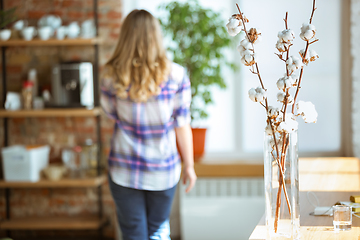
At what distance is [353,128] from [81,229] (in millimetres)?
2307

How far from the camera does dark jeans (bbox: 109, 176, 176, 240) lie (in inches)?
78.6

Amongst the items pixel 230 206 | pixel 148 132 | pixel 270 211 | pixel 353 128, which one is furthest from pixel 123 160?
pixel 353 128

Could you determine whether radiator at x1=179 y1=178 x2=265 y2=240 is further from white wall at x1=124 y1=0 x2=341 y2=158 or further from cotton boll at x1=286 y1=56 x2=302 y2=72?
cotton boll at x1=286 y1=56 x2=302 y2=72

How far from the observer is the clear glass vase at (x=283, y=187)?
114 centimetres

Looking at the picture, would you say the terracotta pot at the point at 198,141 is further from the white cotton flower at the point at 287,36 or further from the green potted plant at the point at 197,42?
the white cotton flower at the point at 287,36

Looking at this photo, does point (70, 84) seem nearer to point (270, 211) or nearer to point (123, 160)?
point (123, 160)

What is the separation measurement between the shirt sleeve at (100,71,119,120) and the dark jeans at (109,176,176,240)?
317 mm

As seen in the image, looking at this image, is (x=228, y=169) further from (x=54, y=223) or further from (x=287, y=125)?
(x=287, y=125)

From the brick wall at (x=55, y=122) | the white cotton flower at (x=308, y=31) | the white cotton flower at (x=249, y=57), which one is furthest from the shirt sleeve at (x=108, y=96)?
the brick wall at (x=55, y=122)

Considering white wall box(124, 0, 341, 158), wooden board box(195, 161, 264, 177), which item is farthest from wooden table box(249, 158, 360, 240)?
white wall box(124, 0, 341, 158)

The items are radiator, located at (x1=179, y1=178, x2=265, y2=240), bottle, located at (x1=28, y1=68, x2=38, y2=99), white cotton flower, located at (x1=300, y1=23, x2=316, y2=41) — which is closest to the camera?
white cotton flower, located at (x1=300, y1=23, x2=316, y2=41)

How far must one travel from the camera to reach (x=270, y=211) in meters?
1.15

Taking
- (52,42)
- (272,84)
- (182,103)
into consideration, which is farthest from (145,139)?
(272,84)

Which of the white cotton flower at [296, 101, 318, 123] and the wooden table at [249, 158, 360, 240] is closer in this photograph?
the white cotton flower at [296, 101, 318, 123]
